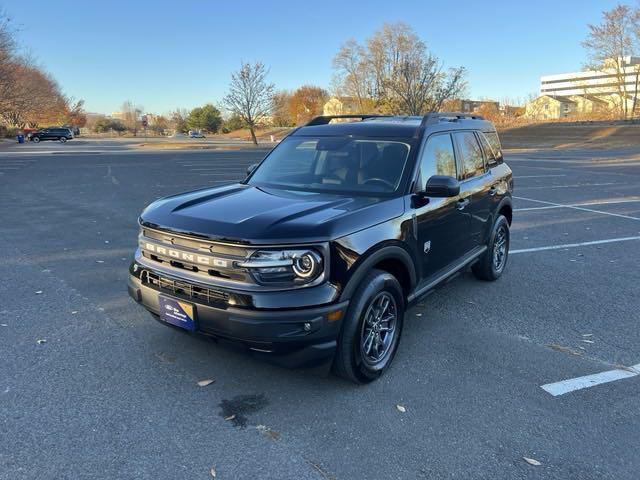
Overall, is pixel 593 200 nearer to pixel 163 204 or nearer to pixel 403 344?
pixel 403 344

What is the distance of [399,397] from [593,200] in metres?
11.7

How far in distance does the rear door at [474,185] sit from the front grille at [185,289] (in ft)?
8.75

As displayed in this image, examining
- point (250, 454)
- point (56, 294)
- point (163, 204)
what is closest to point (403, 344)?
point (250, 454)

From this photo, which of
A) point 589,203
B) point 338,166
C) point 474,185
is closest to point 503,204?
point 474,185

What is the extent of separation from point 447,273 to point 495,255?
1582 mm

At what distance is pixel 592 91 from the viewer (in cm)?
9356

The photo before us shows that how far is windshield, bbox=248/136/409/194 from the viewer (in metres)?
4.14

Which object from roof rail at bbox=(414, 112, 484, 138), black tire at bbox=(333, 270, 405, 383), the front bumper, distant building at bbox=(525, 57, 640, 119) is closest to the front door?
roof rail at bbox=(414, 112, 484, 138)

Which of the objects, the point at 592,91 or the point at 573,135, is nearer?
the point at 573,135

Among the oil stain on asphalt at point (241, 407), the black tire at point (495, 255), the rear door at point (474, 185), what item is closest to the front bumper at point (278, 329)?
the oil stain on asphalt at point (241, 407)

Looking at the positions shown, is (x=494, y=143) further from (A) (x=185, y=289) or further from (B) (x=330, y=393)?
(A) (x=185, y=289)

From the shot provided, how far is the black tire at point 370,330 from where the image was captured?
3285 mm

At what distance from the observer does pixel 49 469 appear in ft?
8.57

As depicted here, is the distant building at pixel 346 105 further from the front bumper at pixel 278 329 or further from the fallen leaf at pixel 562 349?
the front bumper at pixel 278 329
